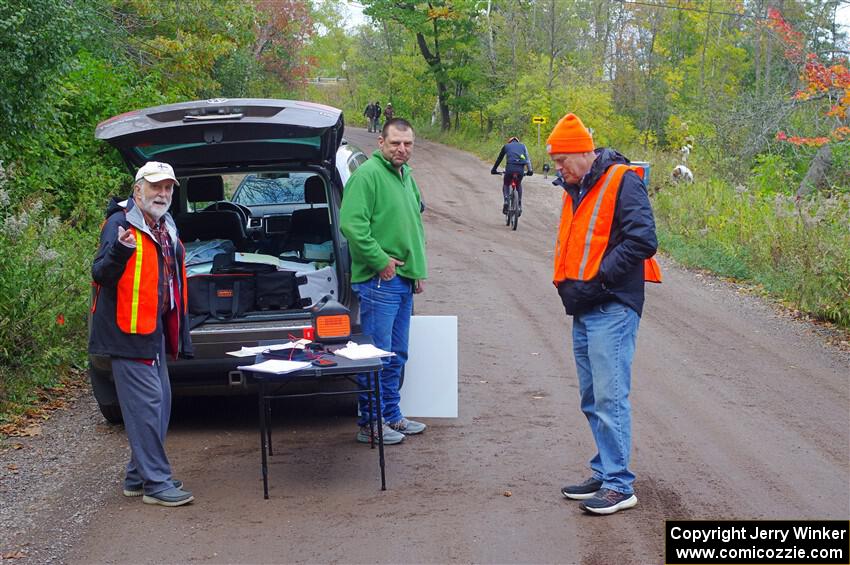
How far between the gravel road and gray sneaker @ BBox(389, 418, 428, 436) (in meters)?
0.11

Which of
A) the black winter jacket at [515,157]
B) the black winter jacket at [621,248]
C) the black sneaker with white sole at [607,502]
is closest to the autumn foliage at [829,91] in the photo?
the black winter jacket at [515,157]

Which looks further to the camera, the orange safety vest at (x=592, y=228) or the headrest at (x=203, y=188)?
the headrest at (x=203, y=188)

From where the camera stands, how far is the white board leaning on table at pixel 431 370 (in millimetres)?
7180

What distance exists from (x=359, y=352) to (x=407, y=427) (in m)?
1.16

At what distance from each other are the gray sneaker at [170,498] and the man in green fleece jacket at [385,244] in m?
1.40

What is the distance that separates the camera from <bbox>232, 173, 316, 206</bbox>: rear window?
1160 cm

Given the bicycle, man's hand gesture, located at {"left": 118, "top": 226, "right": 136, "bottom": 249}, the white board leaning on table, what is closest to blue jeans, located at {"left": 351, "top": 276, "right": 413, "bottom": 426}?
the white board leaning on table

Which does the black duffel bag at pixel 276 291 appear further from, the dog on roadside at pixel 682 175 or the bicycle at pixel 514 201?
the dog on roadside at pixel 682 175

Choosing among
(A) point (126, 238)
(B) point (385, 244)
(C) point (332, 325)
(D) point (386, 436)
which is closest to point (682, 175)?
(B) point (385, 244)

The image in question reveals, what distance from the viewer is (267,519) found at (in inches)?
216

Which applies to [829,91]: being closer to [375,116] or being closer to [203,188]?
[203,188]

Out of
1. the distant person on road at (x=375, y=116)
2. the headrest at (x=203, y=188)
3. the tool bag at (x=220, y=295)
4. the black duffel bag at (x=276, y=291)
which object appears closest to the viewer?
the tool bag at (x=220, y=295)

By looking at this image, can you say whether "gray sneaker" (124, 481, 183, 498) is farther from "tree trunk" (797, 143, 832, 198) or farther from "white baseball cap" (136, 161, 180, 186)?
"tree trunk" (797, 143, 832, 198)

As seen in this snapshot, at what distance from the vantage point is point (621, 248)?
5.36 meters
